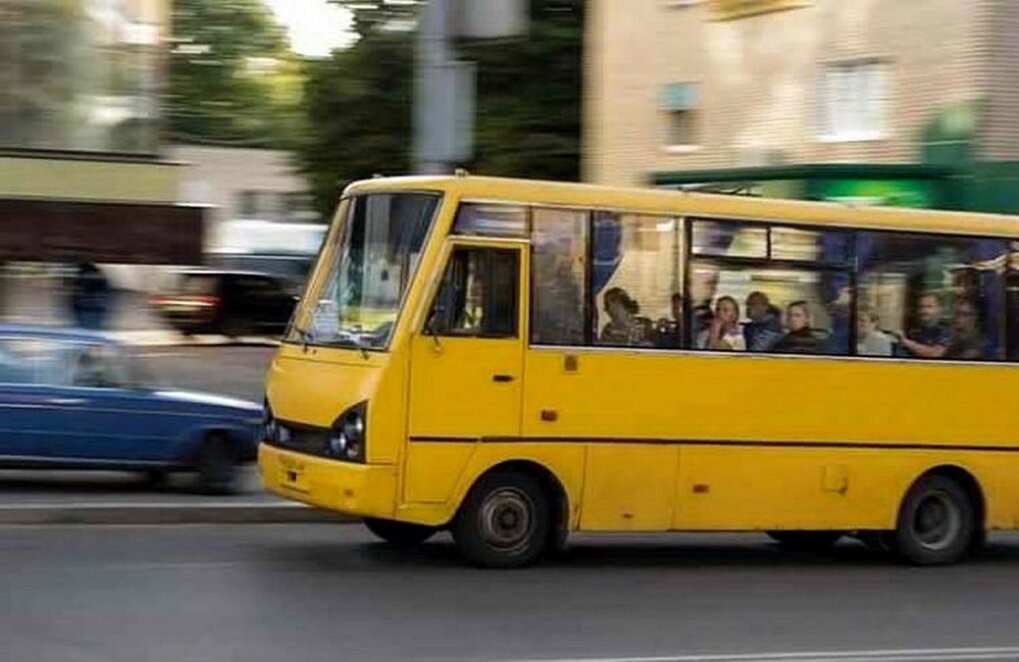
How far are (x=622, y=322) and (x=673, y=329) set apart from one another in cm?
40

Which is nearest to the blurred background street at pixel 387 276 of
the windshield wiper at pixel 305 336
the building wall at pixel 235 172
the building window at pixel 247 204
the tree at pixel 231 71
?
the windshield wiper at pixel 305 336

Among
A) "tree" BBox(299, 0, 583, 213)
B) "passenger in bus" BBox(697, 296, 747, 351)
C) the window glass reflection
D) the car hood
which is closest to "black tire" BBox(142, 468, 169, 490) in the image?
the car hood

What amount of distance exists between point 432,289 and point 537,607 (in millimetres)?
2217

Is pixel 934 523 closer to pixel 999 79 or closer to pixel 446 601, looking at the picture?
pixel 446 601

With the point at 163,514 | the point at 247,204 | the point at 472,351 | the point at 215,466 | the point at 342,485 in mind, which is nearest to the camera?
the point at 342,485

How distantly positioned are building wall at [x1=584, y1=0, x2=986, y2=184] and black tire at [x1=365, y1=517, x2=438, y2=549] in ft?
43.0

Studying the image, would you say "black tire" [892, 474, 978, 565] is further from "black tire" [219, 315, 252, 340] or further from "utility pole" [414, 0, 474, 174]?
"black tire" [219, 315, 252, 340]

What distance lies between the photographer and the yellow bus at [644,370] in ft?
39.7

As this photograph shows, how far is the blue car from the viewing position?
49.8 feet

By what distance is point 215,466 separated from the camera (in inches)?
620

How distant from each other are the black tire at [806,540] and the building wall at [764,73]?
1076cm

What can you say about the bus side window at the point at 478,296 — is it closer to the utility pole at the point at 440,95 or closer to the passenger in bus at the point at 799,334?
the passenger in bus at the point at 799,334

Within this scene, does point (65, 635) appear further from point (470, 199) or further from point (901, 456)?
point (901, 456)

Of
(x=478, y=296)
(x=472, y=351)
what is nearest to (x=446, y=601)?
(x=472, y=351)
